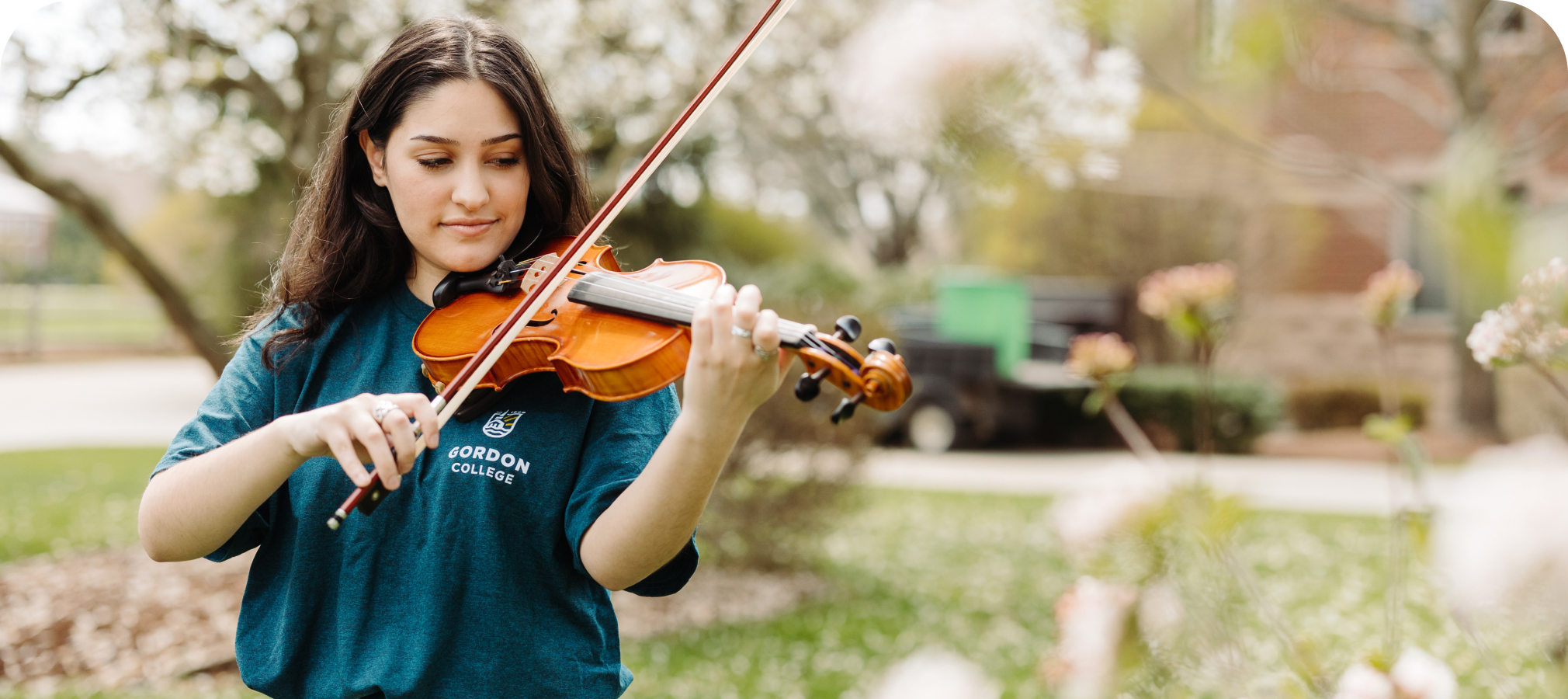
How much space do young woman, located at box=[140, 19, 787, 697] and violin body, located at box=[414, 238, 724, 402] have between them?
0.15 feet

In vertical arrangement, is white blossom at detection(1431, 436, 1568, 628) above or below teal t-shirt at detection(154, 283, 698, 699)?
above

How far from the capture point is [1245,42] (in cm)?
71

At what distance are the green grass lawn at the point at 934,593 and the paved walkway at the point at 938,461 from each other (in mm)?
420

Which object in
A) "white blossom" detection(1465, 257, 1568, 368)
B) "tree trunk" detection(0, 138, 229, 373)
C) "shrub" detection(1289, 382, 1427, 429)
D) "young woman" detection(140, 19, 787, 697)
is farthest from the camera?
"shrub" detection(1289, 382, 1427, 429)

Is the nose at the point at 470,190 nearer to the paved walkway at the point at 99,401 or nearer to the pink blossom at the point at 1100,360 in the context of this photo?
the pink blossom at the point at 1100,360

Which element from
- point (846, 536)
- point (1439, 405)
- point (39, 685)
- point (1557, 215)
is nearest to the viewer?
point (1557, 215)

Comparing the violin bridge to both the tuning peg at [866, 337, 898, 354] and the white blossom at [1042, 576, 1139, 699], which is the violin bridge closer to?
the tuning peg at [866, 337, 898, 354]

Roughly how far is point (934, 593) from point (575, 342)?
162 inches

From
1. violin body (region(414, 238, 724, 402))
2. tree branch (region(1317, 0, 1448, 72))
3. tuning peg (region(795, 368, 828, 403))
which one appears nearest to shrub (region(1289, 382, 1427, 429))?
tree branch (region(1317, 0, 1448, 72))

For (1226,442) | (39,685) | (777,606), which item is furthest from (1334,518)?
(39,685)

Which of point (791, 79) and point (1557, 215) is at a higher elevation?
point (791, 79)

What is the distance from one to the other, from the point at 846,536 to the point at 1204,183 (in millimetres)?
6510

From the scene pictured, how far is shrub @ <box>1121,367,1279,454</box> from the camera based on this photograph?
9445mm

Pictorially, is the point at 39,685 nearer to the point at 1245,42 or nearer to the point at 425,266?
the point at 425,266
